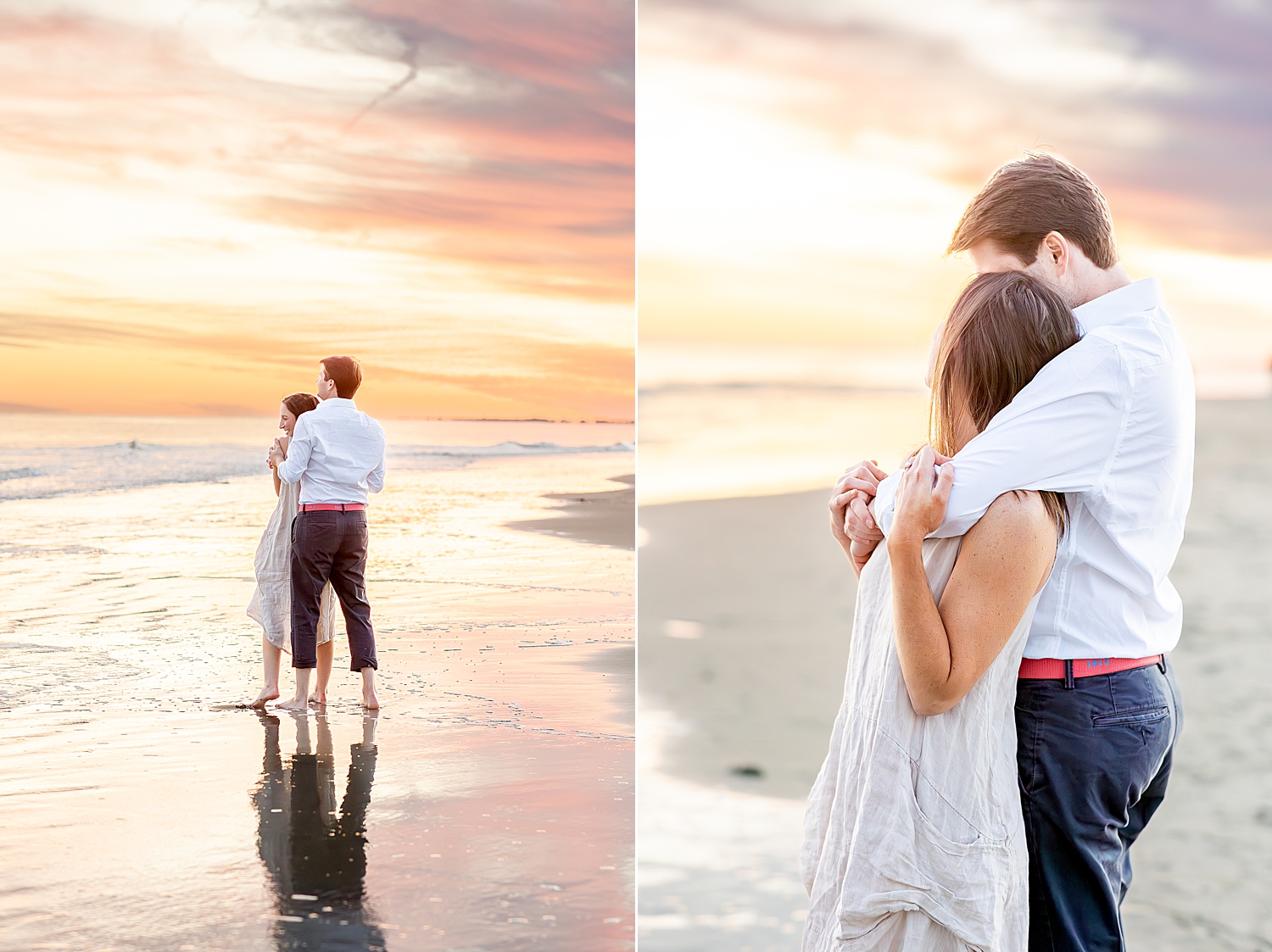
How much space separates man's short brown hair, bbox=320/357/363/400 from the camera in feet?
9.79

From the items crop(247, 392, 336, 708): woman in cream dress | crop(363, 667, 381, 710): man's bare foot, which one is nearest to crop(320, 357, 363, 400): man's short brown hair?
crop(247, 392, 336, 708): woman in cream dress

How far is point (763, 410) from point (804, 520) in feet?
4.02

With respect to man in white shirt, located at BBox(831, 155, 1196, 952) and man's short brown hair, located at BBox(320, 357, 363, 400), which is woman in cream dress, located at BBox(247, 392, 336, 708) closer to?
man's short brown hair, located at BBox(320, 357, 363, 400)

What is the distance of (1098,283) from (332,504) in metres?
2.38

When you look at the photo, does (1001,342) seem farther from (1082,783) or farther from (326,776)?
(326,776)

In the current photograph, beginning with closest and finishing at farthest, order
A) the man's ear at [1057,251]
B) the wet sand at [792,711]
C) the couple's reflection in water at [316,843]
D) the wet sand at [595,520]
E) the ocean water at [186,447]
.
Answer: the man's ear at [1057,251] < the couple's reflection in water at [316,843] < the wet sand at [792,711] < the wet sand at [595,520] < the ocean water at [186,447]

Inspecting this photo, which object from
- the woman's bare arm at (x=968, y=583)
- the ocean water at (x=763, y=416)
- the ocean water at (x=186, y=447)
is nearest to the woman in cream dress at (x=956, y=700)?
the woman's bare arm at (x=968, y=583)

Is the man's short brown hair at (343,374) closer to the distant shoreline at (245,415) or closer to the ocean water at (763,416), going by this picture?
the distant shoreline at (245,415)

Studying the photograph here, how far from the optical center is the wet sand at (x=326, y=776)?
1858 mm

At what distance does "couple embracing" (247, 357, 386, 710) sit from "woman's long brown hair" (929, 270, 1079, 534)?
227cm

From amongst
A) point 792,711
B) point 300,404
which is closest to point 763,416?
point 792,711

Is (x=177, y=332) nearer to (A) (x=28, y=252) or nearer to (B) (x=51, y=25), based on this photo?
(A) (x=28, y=252)

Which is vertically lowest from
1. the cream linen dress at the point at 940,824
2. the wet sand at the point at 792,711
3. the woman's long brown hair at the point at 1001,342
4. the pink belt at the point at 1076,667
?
the wet sand at the point at 792,711

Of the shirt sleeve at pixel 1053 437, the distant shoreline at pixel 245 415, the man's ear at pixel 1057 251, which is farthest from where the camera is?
the distant shoreline at pixel 245 415
